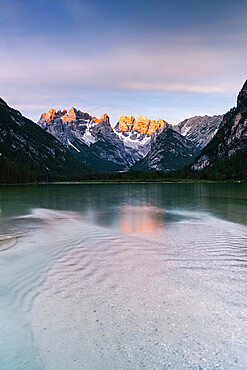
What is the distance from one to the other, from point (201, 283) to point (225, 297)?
4.87 feet

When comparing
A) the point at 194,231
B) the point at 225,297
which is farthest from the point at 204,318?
the point at 194,231

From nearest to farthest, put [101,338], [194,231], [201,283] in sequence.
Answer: [101,338] < [201,283] < [194,231]

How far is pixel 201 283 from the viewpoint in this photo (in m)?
11.1

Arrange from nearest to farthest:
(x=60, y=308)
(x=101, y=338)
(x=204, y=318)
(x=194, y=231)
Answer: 1. (x=101, y=338)
2. (x=204, y=318)
3. (x=60, y=308)
4. (x=194, y=231)

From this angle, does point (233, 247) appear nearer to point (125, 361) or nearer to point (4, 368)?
point (125, 361)

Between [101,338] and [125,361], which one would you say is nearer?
[125,361]

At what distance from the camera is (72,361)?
A: 6.55 metres

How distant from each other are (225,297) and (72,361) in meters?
5.82

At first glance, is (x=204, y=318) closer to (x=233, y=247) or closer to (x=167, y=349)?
(x=167, y=349)

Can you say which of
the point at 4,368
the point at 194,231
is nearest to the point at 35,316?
the point at 4,368

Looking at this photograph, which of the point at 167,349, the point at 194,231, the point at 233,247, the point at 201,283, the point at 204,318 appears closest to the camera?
the point at 167,349

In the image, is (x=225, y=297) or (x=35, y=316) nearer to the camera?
(x=35, y=316)

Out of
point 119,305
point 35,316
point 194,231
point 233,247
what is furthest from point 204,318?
point 194,231

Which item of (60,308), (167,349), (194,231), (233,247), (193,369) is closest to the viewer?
(193,369)
